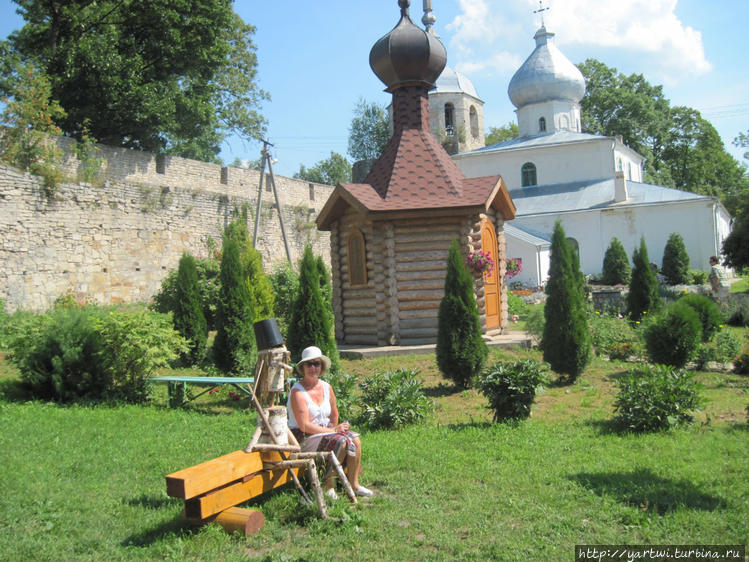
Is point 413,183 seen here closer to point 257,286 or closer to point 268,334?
point 257,286

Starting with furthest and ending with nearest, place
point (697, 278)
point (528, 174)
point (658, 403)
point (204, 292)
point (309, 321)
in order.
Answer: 1. point (528, 174)
2. point (697, 278)
3. point (204, 292)
4. point (309, 321)
5. point (658, 403)

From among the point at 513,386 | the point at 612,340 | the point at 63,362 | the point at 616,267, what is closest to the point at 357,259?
the point at 612,340

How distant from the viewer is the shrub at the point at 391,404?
7148 mm

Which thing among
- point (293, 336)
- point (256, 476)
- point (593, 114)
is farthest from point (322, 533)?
point (593, 114)

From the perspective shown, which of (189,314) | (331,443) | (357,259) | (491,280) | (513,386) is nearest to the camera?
(331,443)

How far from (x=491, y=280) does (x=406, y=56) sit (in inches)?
202

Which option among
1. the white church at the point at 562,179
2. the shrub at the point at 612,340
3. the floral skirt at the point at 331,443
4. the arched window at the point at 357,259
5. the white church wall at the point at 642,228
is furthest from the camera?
the white church at the point at 562,179

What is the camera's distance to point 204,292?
14.3m

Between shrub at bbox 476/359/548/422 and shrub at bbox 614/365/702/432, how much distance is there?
0.90 meters

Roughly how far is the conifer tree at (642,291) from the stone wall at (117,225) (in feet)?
41.3

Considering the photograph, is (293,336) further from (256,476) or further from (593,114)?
(593,114)

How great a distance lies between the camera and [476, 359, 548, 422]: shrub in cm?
696

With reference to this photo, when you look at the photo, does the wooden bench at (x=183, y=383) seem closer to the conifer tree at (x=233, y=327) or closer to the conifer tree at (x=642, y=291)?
the conifer tree at (x=233, y=327)

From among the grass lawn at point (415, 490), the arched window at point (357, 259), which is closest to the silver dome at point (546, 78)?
the arched window at point (357, 259)
